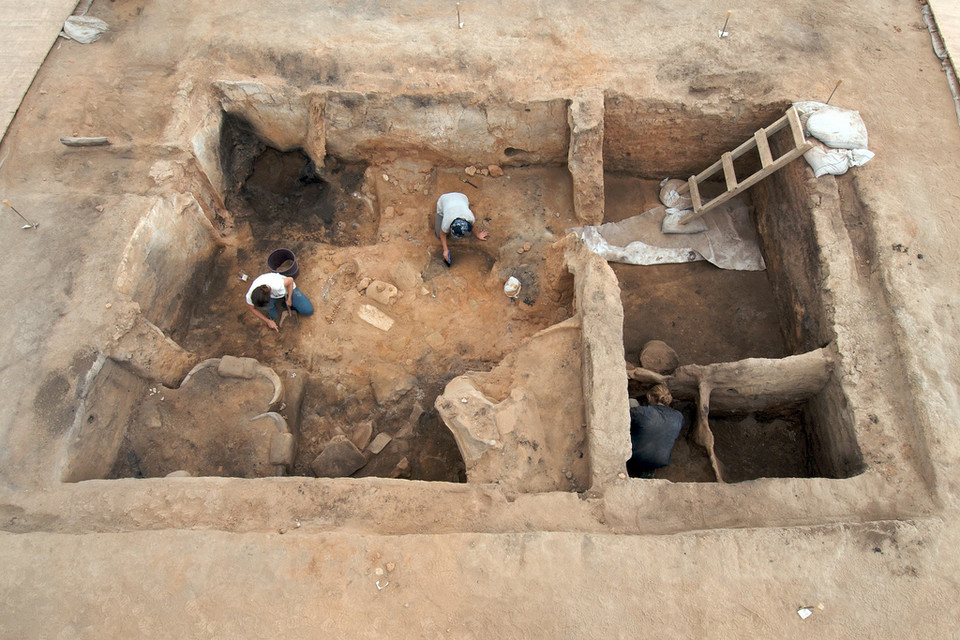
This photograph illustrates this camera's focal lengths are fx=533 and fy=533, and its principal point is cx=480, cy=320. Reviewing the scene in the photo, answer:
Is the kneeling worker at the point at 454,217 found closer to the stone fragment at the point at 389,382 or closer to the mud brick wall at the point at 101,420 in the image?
the stone fragment at the point at 389,382

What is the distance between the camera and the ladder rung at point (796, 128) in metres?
4.54

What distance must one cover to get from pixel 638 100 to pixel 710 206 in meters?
1.25

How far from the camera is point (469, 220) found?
4.99 meters

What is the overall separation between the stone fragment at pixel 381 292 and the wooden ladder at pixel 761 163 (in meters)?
3.03

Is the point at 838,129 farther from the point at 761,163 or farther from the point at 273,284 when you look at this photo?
the point at 273,284

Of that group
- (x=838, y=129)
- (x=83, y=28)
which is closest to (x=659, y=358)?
(x=838, y=129)

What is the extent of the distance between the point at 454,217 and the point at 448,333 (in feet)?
Answer: 3.54

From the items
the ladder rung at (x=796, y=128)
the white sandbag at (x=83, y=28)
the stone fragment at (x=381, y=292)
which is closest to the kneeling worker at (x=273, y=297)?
the stone fragment at (x=381, y=292)

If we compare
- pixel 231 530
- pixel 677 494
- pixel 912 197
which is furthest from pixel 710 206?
pixel 231 530

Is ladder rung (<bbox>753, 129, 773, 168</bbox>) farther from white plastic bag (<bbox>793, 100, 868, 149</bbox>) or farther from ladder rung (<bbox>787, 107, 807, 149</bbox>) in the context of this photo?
white plastic bag (<bbox>793, 100, 868, 149</bbox>)

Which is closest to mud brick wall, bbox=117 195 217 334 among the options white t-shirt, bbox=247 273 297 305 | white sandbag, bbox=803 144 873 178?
white t-shirt, bbox=247 273 297 305

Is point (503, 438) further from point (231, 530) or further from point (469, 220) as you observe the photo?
point (469, 220)

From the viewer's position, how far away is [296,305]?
491cm

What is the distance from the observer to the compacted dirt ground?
3.18 meters
